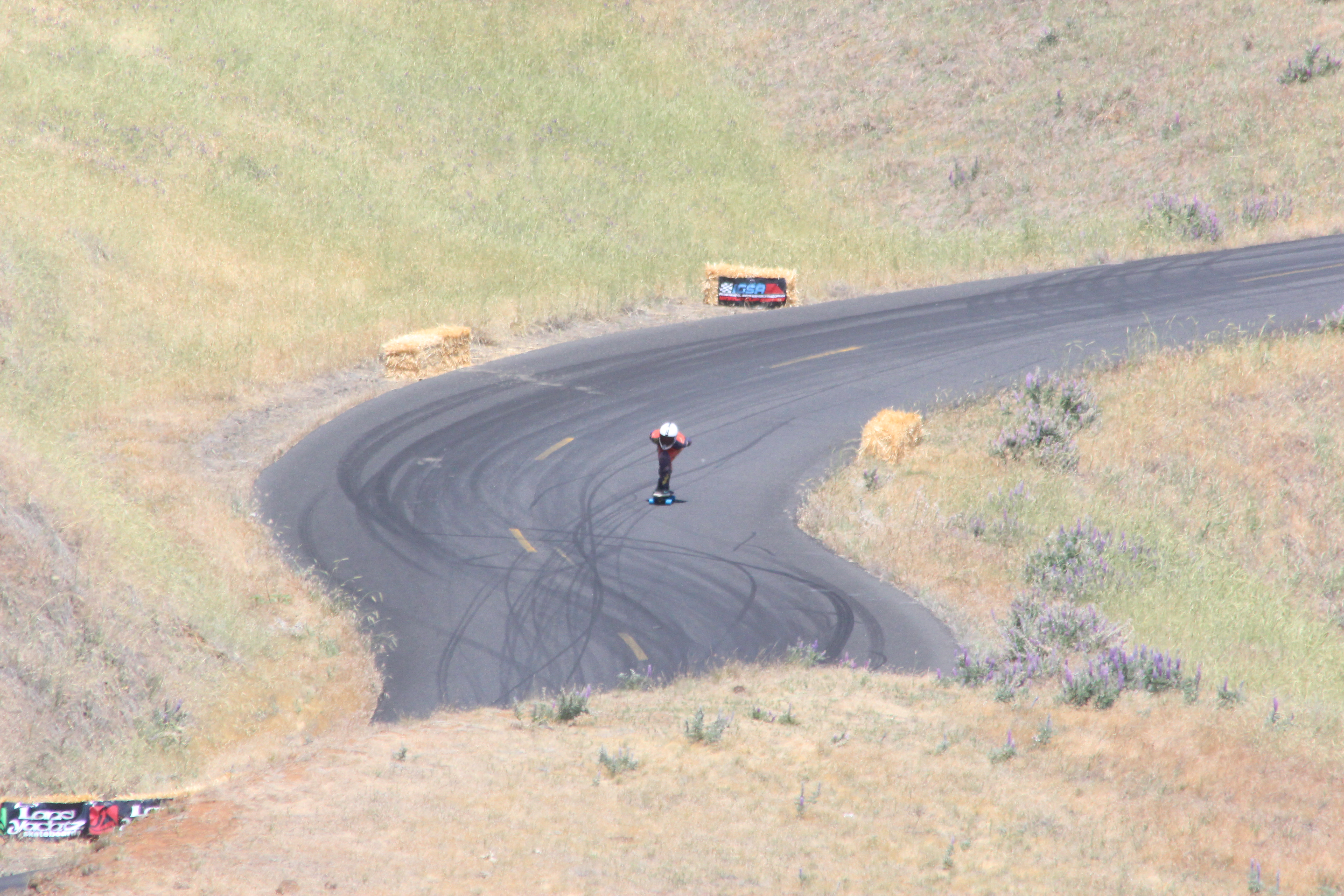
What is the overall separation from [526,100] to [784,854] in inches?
1535

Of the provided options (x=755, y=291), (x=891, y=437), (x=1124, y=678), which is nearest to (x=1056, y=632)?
(x=1124, y=678)

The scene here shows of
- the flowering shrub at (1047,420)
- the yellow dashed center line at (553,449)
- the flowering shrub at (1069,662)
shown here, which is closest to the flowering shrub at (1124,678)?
the flowering shrub at (1069,662)

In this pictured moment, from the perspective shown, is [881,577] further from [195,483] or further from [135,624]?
[195,483]

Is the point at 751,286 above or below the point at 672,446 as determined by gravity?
above

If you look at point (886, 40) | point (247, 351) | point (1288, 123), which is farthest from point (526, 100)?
point (1288, 123)

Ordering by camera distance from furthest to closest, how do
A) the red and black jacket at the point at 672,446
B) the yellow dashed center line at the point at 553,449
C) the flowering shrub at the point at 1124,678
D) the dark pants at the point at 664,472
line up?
the yellow dashed center line at the point at 553,449
the dark pants at the point at 664,472
the red and black jacket at the point at 672,446
the flowering shrub at the point at 1124,678

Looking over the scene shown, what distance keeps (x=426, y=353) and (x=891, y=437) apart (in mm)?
10394

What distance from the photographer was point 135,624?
507 inches

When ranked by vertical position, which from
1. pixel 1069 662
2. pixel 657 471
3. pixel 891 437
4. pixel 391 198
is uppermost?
pixel 391 198

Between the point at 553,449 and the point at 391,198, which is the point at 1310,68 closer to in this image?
the point at 391,198

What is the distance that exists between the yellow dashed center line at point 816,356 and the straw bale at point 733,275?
4.57m

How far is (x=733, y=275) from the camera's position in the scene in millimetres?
31484

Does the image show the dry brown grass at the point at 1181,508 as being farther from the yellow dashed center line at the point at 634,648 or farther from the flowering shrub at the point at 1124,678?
the yellow dashed center line at the point at 634,648

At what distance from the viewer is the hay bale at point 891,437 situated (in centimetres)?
2020
